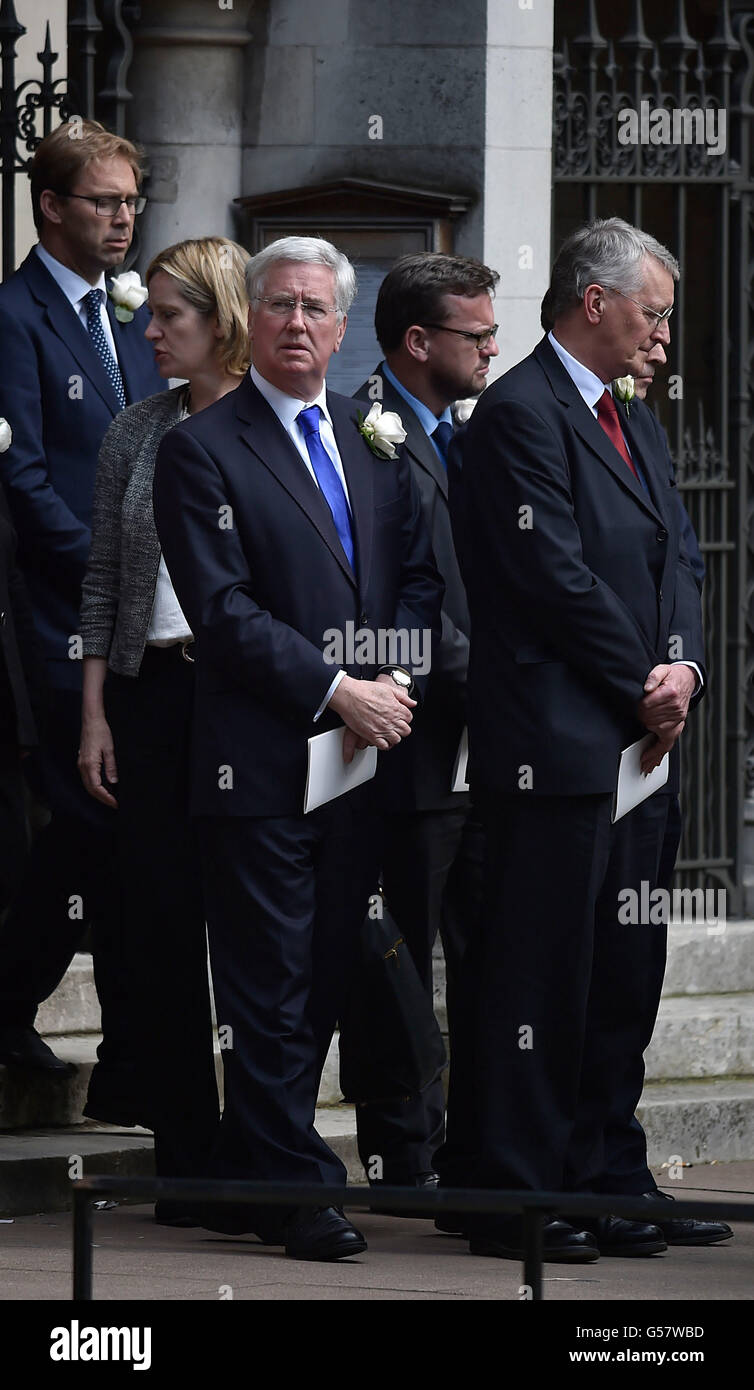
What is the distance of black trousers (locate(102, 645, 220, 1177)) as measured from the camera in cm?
594

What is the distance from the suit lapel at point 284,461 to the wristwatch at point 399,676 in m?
0.20

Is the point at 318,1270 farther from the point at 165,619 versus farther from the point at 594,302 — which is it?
the point at 594,302

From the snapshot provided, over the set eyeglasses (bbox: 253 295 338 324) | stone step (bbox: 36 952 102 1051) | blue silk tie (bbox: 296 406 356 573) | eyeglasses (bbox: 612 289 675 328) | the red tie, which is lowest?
stone step (bbox: 36 952 102 1051)

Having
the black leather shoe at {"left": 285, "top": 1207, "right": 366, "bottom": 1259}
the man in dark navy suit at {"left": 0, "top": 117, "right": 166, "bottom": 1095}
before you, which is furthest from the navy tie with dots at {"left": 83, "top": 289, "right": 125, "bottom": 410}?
the black leather shoe at {"left": 285, "top": 1207, "right": 366, "bottom": 1259}

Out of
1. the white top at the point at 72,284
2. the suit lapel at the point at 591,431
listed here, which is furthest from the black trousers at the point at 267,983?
the white top at the point at 72,284

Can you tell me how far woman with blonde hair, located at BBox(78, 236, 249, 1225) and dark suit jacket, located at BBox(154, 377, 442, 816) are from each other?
27 cm

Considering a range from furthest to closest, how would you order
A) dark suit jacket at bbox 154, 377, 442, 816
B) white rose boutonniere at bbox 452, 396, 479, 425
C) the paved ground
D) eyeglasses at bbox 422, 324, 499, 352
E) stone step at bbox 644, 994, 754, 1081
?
stone step at bbox 644, 994, 754, 1081
white rose boutonniere at bbox 452, 396, 479, 425
eyeglasses at bbox 422, 324, 499, 352
dark suit jacket at bbox 154, 377, 442, 816
the paved ground

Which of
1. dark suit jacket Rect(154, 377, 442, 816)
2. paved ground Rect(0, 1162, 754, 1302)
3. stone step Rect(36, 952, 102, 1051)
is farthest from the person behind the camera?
stone step Rect(36, 952, 102, 1051)

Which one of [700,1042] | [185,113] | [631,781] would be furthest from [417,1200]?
[185,113]

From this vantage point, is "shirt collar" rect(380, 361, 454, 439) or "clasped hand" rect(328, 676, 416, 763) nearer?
"clasped hand" rect(328, 676, 416, 763)

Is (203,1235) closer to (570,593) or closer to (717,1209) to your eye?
(570,593)

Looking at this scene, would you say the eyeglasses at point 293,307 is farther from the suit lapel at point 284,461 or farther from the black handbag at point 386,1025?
the black handbag at point 386,1025

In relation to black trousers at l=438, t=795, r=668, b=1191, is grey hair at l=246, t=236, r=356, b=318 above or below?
above

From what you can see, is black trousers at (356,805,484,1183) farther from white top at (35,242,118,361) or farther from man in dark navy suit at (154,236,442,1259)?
white top at (35,242,118,361)
